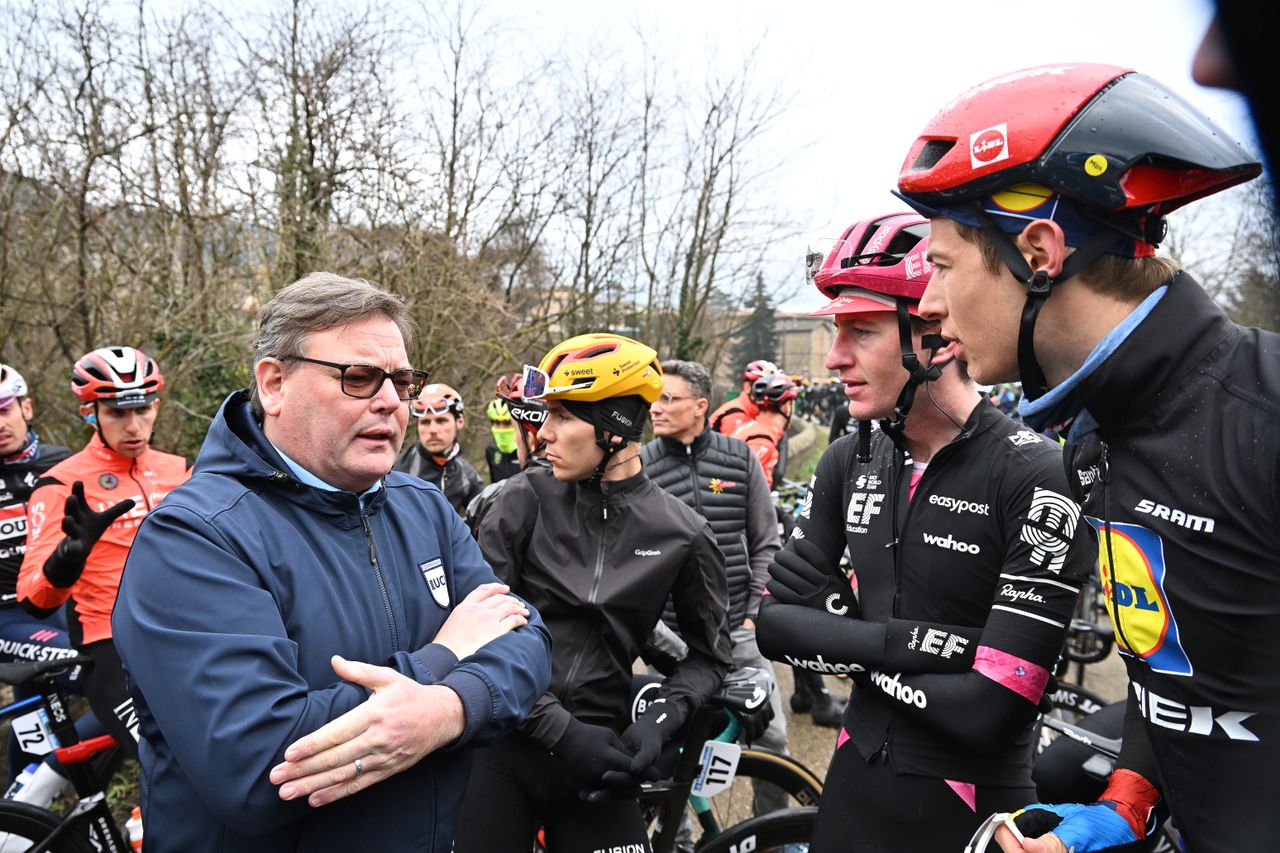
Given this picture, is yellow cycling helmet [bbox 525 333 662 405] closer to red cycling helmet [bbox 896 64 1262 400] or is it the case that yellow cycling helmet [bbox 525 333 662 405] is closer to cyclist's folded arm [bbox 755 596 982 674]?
cyclist's folded arm [bbox 755 596 982 674]

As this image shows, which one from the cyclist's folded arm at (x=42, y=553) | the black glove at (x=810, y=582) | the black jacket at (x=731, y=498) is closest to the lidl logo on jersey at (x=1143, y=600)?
the black glove at (x=810, y=582)

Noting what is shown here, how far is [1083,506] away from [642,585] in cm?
153

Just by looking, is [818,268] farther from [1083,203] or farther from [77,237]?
[77,237]

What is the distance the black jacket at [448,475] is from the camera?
260 inches

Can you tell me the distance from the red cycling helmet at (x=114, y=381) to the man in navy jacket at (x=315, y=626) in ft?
9.69

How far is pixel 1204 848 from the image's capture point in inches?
52.8

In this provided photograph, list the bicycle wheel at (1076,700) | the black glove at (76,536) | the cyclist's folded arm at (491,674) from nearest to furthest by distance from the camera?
the cyclist's folded arm at (491,674) < the black glove at (76,536) < the bicycle wheel at (1076,700)

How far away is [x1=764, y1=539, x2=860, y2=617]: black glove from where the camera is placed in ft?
8.09

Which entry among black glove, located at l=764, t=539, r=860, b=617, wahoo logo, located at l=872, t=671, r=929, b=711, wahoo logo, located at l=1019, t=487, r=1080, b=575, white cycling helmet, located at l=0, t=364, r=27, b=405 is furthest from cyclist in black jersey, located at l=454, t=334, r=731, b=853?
white cycling helmet, located at l=0, t=364, r=27, b=405

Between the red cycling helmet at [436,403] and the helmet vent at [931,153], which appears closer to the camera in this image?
the helmet vent at [931,153]

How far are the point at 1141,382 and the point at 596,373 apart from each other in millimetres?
1912

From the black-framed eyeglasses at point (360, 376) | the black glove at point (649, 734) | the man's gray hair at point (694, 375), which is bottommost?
the black glove at point (649, 734)

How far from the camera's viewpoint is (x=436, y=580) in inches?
83.4

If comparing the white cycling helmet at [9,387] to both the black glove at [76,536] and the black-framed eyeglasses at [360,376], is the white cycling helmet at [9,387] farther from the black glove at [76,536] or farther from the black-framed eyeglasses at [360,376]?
the black-framed eyeglasses at [360,376]
